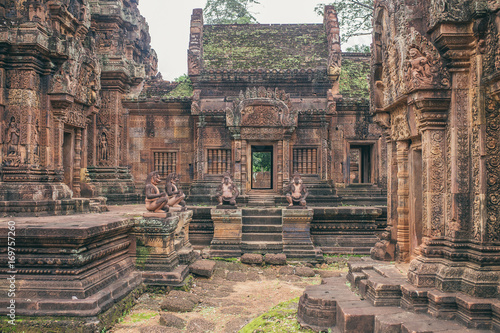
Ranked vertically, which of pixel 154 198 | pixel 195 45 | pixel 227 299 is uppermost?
pixel 195 45

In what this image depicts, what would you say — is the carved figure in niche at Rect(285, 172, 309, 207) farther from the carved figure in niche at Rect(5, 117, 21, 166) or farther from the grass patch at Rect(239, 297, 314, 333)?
the carved figure in niche at Rect(5, 117, 21, 166)

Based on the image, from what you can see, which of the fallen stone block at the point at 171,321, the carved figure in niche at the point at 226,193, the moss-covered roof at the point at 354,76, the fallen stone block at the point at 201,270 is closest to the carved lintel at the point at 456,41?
the fallen stone block at the point at 171,321

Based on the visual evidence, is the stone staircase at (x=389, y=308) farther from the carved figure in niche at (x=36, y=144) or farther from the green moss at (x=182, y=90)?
the green moss at (x=182, y=90)

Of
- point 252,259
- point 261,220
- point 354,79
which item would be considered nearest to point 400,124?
point 252,259

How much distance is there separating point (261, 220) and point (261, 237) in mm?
625

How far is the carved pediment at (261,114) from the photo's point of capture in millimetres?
13812

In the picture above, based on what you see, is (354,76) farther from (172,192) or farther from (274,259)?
(172,192)

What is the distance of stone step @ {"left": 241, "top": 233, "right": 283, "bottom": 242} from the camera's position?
11023mm

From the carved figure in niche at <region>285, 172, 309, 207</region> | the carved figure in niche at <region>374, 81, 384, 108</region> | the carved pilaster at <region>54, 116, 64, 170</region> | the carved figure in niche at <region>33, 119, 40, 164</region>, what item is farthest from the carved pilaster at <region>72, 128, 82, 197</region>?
the carved figure in niche at <region>374, 81, 384, 108</region>

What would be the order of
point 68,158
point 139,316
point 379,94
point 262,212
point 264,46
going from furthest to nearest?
point 264,46
point 262,212
point 68,158
point 379,94
point 139,316

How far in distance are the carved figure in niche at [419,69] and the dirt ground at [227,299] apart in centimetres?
424

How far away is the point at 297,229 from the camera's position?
10992mm

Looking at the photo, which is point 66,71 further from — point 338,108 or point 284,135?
point 338,108

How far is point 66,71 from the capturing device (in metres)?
8.73
